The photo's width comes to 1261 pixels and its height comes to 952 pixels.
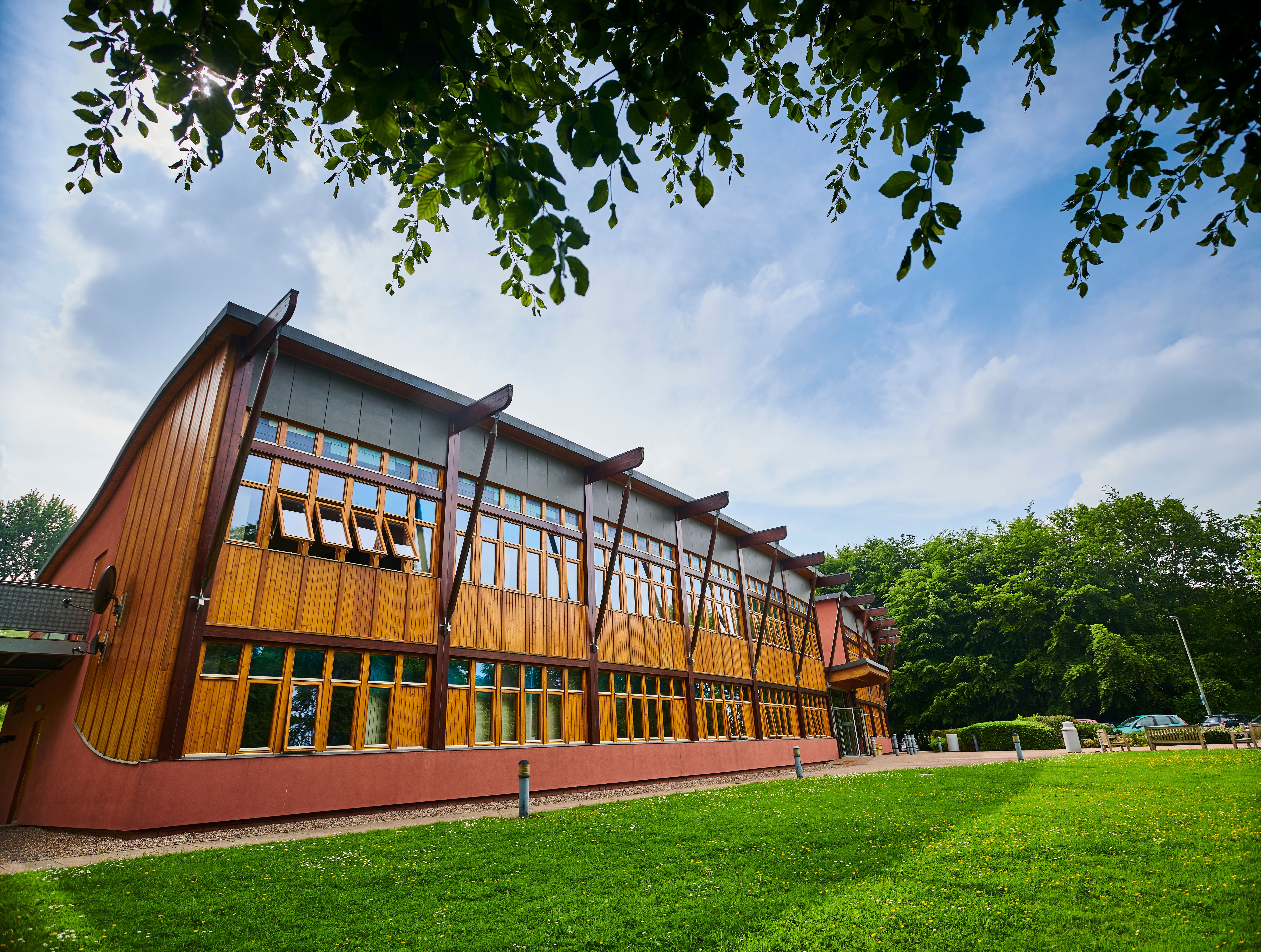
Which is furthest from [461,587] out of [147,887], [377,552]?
[147,887]

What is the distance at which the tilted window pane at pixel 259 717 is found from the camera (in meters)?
12.4

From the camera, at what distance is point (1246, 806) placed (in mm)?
9828

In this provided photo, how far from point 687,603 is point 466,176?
2374 centimetres

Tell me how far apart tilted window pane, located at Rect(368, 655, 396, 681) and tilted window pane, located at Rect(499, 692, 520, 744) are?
311cm

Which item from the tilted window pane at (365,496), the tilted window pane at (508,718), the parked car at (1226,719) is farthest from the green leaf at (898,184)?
the parked car at (1226,719)

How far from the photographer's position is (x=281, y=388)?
575 inches

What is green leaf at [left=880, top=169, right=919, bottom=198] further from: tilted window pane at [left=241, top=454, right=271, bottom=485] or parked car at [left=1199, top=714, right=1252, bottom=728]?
parked car at [left=1199, top=714, right=1252, bottom=728]

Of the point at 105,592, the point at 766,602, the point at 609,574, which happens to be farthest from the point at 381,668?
the point at 766,602

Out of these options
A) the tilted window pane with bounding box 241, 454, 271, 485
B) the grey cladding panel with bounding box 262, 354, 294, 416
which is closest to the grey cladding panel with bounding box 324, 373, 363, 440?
the grey cladding panel with bounding box 262, 354, 294, 416

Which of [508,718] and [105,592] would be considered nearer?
[105,592]

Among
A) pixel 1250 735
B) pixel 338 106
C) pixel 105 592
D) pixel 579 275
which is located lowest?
pixel 1250 735

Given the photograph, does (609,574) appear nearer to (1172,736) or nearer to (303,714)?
(303,714)

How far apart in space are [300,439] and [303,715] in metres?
5.71

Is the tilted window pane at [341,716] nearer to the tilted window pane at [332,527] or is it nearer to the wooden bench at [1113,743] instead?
the tilted window pane at [332,527]
